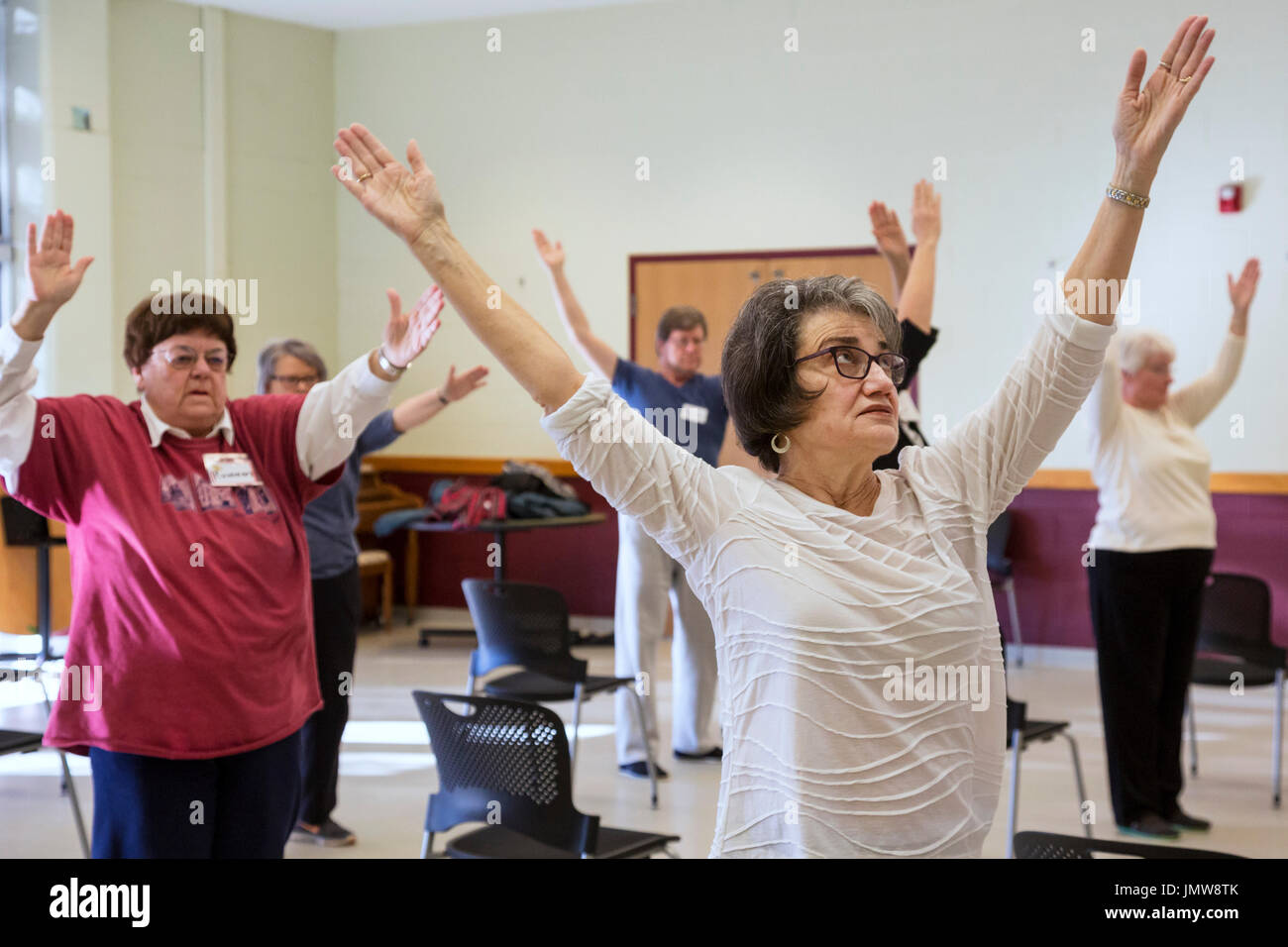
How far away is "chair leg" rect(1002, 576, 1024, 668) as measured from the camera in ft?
24.5

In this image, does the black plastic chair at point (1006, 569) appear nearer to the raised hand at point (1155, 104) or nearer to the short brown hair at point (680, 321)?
the short brown hair at point (680, 321)

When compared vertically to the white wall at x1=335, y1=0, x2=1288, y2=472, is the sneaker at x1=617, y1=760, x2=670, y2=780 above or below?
below

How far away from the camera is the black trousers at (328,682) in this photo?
401 centimetres

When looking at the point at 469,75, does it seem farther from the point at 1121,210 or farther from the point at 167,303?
the point at 1121,210

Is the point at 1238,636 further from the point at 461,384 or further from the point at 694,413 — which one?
the point at 461,384

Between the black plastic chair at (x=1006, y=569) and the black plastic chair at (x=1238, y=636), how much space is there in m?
2.11

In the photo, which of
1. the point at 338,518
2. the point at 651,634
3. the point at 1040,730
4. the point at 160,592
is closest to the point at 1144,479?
the point at 1040,730

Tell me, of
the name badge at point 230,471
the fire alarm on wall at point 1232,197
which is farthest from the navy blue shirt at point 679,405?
the fire alarm on wall at point 1232,197

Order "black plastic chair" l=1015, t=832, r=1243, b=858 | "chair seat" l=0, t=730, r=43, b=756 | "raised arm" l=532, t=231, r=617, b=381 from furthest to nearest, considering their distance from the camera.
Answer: "raised arm" l=532, t=231, r=617, b=381 < "chair seat" l=0, t=730, r=43, b=756 < "black plastic chair" l=1015, t=832, r=1243, b=858

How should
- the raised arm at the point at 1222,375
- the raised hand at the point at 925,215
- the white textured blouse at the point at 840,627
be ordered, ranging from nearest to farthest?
the white textured blouse at the point at 840,627, the raised hand at the point at 925,215, the raised arm at the point at 1222,375

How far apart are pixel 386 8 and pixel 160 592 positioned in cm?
713

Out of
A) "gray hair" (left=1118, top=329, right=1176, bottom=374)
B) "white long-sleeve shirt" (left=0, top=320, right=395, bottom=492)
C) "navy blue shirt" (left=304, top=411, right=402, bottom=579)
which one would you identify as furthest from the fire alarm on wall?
"white long-sleeve shirt" (left=0, top=320, right=395, bottom=492)

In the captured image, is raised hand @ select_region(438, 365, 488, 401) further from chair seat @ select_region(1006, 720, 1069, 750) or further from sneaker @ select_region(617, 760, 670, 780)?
chair seat @ select_region(1006, 720, 1069, 750)
